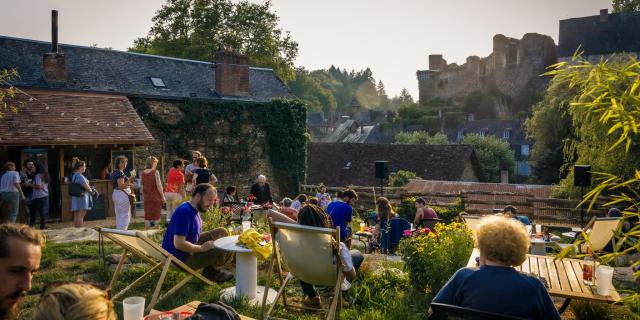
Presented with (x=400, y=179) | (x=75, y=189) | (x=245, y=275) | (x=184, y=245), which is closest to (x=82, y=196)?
(x=75, y=189)

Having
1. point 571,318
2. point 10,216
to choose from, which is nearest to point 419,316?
point 571,318

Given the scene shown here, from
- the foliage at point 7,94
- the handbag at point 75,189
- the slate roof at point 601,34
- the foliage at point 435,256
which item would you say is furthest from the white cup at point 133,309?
the slate roof at point 601,34

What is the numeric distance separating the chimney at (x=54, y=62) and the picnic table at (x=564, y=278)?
1516 centimetres

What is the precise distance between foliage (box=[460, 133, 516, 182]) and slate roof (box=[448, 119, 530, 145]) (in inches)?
414

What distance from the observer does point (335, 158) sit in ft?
95.6

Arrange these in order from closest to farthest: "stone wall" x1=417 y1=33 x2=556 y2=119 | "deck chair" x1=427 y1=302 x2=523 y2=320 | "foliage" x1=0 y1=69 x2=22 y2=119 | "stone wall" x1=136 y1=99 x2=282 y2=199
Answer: "deck chair" x1=427 y1=302 x2=523 y2=320 → "foliage" x1=0 y1=69 x2=22 y2=119 → "stone wall" x1=136 y1=99 x2=282 y2=199 → "stone wall" x1=417 y1=33 x2=556 y2=119

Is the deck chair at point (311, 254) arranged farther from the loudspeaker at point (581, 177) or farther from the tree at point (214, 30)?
the tree at point (214, 30)

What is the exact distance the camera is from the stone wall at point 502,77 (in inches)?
2288

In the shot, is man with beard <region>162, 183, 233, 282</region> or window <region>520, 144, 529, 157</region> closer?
man with beard <region>162, 183, 233, 282</region>

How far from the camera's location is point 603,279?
153 inches

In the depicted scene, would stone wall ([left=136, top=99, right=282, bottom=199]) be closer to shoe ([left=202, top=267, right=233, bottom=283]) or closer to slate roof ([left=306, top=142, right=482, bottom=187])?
slate roof ([left=306, top=142, right=482, bottom=187])

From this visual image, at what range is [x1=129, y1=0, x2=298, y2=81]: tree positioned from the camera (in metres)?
29.2

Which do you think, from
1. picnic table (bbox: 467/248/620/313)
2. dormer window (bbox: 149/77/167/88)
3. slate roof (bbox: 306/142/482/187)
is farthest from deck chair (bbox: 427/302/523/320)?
slate roof (bbox: 306/142/482/187)

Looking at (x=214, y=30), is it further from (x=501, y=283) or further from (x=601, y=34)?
(x=601, y=34)
